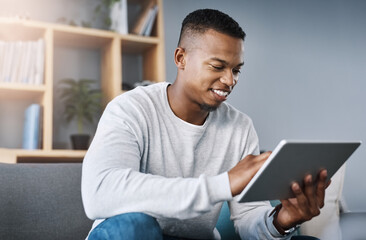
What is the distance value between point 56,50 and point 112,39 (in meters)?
0.40

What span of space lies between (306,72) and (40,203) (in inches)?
106

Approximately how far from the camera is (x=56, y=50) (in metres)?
2.89

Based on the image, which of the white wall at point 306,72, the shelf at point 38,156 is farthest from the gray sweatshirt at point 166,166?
the white wall at point 306,72

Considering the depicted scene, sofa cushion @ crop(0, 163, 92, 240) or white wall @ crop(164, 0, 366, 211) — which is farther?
white wall @ crop(164, 0, 366, 211)

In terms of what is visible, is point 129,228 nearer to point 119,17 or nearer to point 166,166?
point 166,166

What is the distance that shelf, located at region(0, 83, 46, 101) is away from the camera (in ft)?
8.03

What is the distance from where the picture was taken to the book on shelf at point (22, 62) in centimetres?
249

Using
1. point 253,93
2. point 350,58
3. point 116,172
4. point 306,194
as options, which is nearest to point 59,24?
point 253,93

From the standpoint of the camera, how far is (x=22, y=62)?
99.8 inches

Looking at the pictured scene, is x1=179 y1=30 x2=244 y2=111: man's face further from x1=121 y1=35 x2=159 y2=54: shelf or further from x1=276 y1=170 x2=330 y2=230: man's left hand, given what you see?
x1=121 y1=35 x2=159 y2=54: shelf

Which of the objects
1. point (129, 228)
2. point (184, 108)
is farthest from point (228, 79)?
point (129, 228)

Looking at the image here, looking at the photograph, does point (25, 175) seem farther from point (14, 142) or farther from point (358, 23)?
point (358, 23)

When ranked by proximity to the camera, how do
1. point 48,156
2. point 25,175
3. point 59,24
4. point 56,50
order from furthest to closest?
point 56,50
point 59,24
point 48,156
point 25,175

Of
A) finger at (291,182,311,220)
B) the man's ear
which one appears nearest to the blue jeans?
finger at (291,182,311,220)
